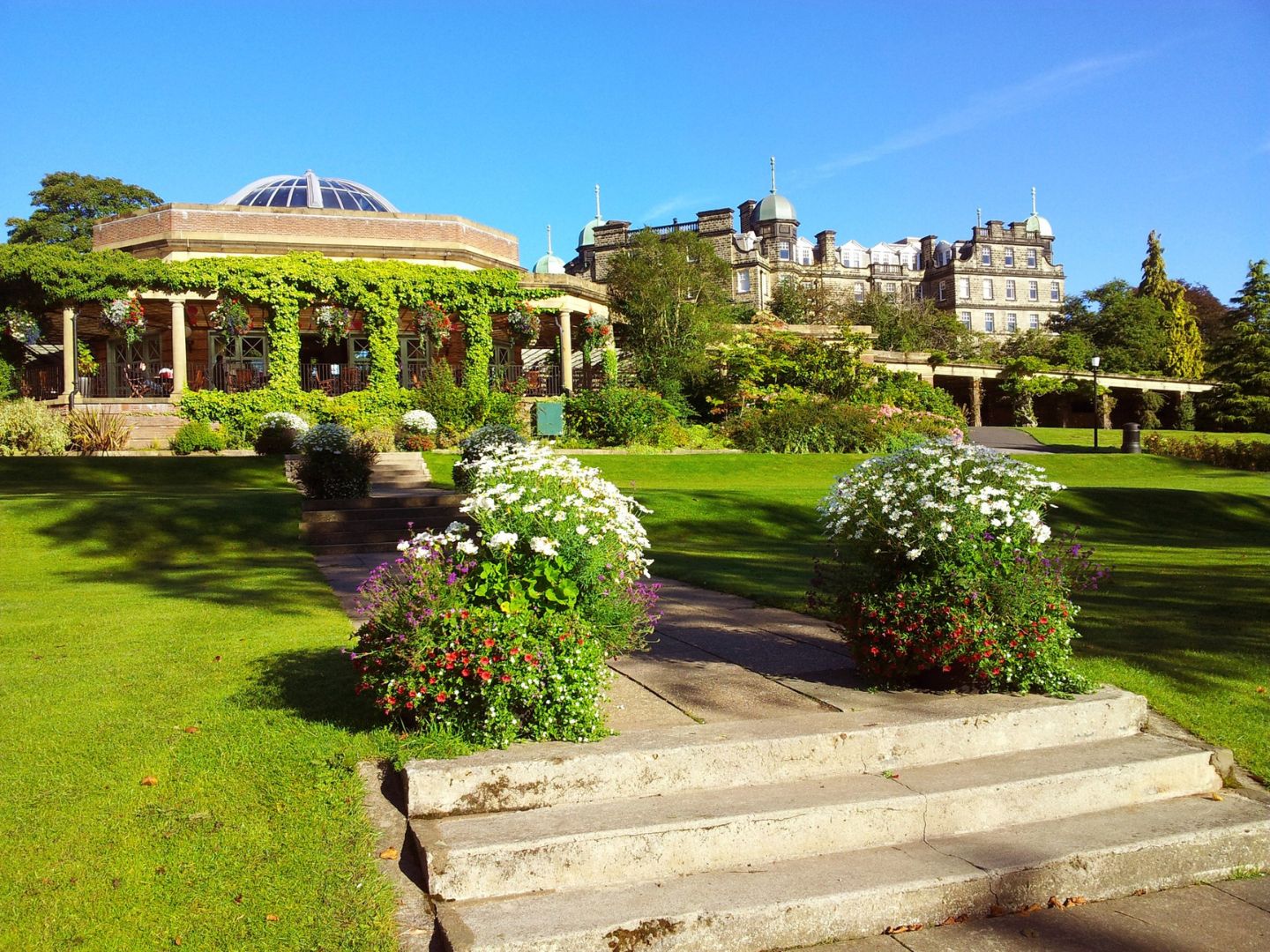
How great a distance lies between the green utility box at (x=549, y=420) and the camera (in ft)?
82.8

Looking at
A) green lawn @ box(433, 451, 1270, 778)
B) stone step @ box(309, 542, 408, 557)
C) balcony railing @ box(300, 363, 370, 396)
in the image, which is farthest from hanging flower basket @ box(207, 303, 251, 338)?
stone step @ box(309, 542, 408, 557)

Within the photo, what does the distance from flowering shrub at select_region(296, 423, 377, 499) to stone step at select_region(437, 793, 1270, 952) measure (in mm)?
10838

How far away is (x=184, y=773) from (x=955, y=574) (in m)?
3.53

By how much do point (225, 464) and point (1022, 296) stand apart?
8239 cm

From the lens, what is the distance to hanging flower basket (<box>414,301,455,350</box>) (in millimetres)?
27172

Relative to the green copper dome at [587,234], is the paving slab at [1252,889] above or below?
below

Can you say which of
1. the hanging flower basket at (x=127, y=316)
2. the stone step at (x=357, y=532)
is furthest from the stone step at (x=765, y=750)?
the hanging flower basket at (x=127, y=316)

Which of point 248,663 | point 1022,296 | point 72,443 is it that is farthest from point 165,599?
point 1022,296

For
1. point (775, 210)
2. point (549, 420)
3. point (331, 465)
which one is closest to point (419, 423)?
point (549, 420)

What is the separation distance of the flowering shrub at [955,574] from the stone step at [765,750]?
0.65 feet

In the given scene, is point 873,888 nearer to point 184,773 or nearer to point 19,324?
point 184,773

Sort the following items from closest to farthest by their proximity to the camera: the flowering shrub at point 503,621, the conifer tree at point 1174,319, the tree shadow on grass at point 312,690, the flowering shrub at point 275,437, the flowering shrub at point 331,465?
the flowering shrub at point 503,621, the tree shadow on grass at point 312,690, the flowering shrub at point 331,465, the flowering shrub at point 275,437, the conifer tree at point 1174,319

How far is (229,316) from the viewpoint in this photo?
2520 centimetres

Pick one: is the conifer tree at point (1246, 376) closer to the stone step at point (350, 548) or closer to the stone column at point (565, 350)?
the stone column at point (565, 350)
